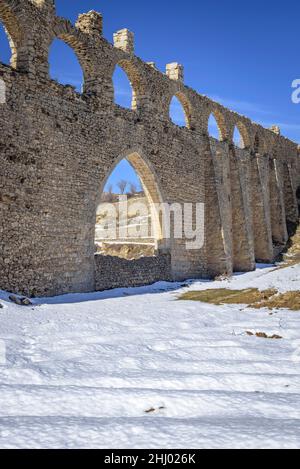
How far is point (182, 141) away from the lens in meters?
16.3

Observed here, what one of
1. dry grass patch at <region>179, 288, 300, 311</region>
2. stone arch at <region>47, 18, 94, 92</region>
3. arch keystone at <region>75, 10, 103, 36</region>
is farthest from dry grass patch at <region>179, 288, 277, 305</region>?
arch keystone at <region>75, 10, 103, 36</region>

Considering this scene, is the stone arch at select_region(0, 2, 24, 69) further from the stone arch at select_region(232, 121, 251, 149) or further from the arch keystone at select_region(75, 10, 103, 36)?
the stone arch at select_region(232, 121, 251, 149)

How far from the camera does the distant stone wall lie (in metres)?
12.0

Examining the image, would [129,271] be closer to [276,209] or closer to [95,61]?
[95,61]

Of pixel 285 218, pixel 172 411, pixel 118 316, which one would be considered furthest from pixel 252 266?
pixel 172 411

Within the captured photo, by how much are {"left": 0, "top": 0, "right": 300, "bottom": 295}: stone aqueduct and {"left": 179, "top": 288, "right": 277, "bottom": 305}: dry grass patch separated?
3.06 metres

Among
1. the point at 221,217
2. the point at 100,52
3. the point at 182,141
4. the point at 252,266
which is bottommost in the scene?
the point at 252,266

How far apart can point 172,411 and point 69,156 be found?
360 inches

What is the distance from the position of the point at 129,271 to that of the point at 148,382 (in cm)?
943

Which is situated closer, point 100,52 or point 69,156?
point 69,156

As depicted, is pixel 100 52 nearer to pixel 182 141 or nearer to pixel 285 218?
pixel 182 141

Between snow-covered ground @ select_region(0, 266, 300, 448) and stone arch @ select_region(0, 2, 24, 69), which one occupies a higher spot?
stone arch @ select_region(0, 2, 24, 69)

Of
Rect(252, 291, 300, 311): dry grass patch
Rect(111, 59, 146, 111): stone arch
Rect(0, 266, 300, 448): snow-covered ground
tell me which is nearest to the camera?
Rect(0, 266, 300, 448): snow-covered ground

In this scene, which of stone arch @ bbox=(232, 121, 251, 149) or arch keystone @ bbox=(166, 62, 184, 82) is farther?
stone arch @ bbox=(232, 121, 251, 149)
